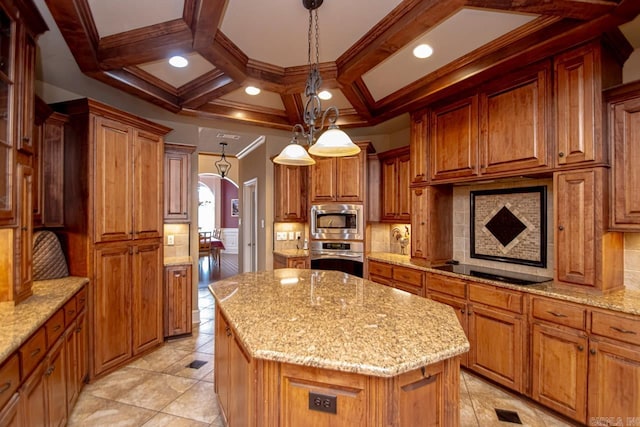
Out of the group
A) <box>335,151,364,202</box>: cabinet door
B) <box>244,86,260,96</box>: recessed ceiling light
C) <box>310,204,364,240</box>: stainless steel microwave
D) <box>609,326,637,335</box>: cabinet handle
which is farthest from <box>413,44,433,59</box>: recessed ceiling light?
<box>609,326,637,335</box>: cabinet handle

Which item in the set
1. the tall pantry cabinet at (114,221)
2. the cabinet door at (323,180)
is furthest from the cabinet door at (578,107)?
the tall pantry cabinet at (114,221)

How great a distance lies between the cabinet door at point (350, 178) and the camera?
411cm

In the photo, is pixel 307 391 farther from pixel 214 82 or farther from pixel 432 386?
pixel 214 82

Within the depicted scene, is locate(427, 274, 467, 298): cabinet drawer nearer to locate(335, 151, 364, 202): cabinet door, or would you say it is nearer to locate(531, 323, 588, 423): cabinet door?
locate(531, 323, 588, 423): cabinet door

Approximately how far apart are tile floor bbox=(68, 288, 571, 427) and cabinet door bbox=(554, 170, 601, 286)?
3.43 feet

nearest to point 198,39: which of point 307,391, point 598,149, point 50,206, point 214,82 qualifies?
point 214,82

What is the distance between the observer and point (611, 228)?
6.97ft

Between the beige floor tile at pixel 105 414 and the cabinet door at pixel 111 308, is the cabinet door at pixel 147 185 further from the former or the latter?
the beige floor tile at pixel 105 414

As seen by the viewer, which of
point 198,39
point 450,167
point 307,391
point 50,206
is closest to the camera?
point 307,391

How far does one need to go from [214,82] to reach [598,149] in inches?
128

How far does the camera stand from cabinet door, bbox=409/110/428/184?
3344 millimetres

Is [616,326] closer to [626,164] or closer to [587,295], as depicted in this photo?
[587,295]

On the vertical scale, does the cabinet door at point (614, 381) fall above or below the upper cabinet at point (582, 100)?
below

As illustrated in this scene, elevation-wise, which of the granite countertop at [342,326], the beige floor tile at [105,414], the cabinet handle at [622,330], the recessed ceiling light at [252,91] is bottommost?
the beige floor tile at [105,414]
